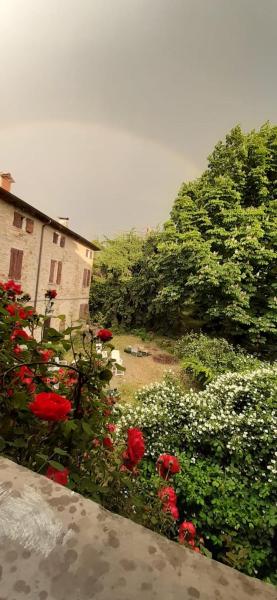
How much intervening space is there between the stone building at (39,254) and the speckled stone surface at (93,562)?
7.67m

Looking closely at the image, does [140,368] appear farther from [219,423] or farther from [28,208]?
[28,208]

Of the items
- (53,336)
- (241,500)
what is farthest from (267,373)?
(53,336)

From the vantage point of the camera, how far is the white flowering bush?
4.38m

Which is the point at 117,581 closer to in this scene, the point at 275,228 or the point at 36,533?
the point at 36,533

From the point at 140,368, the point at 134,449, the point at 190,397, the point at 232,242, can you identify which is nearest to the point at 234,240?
the point at 232,242

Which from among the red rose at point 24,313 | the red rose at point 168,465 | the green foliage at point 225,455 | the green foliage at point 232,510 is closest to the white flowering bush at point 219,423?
the green foliage at point 225,455

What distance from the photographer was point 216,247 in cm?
1266

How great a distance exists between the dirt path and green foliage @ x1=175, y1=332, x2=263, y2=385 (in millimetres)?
1094

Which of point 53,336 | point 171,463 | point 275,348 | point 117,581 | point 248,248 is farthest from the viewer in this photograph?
point 275,348

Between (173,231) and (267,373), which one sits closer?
(267,373)

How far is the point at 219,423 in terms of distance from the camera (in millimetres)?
4668

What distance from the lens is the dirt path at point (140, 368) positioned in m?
10.2

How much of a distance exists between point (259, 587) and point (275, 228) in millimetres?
12962

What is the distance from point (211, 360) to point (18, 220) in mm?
10378
